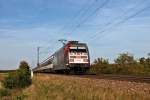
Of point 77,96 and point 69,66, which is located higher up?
point 69,66

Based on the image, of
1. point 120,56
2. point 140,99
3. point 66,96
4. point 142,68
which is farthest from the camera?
point 120,56

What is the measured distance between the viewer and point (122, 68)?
171ft

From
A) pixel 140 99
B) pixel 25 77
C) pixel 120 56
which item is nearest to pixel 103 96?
pixel 140 99

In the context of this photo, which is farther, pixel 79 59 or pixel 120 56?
pixel 120 56

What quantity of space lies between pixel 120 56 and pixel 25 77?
70.2 ft

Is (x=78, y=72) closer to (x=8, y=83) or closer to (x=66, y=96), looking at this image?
(x=8, y=83)

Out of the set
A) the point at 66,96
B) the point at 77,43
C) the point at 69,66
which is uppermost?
the point at 77,43

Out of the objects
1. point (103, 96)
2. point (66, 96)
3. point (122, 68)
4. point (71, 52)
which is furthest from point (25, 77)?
point (103, 96)

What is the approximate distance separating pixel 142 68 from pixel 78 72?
10.2 m

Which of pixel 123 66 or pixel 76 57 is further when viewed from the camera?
pixel 123 66

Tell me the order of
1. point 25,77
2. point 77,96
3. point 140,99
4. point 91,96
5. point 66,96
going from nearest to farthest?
1. point 140,99
2. point 91,96
3. point 77,96
4. point 66,96
5. point 25,77

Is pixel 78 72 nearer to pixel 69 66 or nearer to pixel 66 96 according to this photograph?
pixel 69 66

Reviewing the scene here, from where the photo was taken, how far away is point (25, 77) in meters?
61.2

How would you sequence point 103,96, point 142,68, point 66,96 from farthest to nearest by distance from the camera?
point 142,68 < point 66,96 < point 103,96
